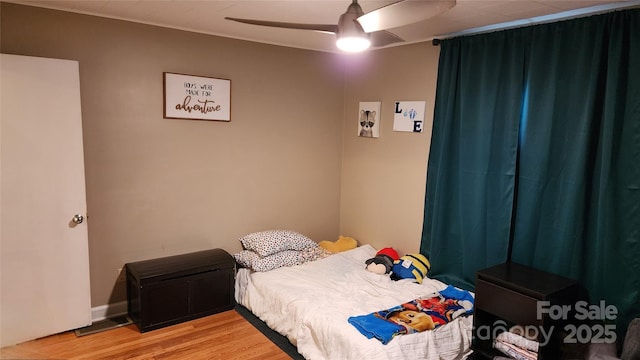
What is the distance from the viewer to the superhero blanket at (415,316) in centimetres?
262

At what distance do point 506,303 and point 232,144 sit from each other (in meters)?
2.61

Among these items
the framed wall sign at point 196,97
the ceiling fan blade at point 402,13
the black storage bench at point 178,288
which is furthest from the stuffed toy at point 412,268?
the ceiling fan blade at point 402,13

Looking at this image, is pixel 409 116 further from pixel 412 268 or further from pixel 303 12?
pixel 303 12

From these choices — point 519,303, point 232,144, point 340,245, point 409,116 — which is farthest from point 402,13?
point 340,245

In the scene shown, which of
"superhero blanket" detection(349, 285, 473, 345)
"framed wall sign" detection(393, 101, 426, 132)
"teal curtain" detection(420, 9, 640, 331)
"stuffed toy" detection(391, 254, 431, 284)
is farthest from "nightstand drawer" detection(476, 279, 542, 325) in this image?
"framed wall sign" detection(393, 101, 426, 132)

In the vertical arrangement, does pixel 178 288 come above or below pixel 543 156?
below

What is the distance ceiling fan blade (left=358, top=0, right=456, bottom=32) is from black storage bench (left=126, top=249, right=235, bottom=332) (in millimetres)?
2352

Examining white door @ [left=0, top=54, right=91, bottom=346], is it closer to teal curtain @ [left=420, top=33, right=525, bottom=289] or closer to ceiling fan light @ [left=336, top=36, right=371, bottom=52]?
ceiling fan light @ [left=336, top=36, right=371, bottom=52]

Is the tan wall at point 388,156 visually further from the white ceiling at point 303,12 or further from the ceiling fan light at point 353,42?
Result: the ceiling fan light at point 353,42

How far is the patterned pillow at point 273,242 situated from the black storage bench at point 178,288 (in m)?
0.28

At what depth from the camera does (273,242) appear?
3854 millimetres

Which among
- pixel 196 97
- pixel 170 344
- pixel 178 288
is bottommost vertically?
pixel 170 344

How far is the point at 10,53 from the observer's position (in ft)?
9.41

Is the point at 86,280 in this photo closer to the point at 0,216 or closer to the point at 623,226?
the point at 0,216
